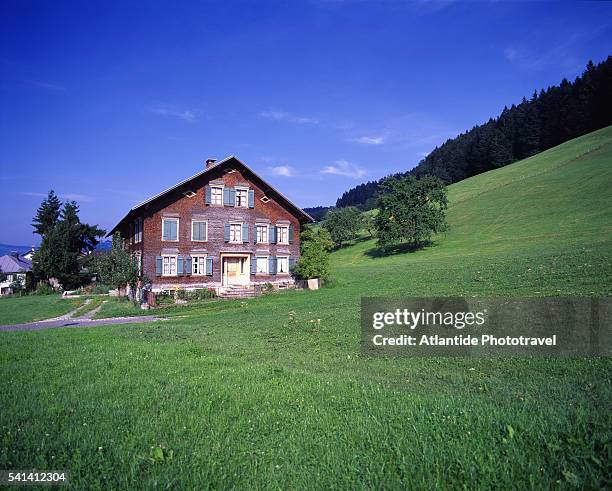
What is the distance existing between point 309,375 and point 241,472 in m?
3.87

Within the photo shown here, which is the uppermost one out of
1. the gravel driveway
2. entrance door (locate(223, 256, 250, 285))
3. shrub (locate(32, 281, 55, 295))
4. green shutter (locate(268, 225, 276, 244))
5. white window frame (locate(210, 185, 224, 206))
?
white window frame (locate(210, 185, 224, 206))

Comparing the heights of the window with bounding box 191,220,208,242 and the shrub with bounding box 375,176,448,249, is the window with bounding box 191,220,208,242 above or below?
below

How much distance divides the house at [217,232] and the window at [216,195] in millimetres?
91

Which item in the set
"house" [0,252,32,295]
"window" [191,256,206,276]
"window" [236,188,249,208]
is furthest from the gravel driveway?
"house" [0,252,32,295]

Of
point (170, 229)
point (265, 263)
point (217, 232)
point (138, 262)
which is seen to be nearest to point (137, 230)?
point (138, 262)

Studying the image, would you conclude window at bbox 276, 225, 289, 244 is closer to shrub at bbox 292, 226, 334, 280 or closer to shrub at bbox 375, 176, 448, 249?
shrub at bbox 292, 226, 334, 280

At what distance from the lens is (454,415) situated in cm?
561

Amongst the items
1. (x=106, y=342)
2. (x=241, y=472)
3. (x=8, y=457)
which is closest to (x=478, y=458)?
(x=241, y=472)

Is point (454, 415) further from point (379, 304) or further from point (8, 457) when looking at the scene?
point (379, 304)

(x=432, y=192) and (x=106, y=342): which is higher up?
(x=432, y=192)

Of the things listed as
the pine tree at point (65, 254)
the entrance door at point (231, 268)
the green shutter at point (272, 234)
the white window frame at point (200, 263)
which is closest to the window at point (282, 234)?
the green shutter at point (272, 234)

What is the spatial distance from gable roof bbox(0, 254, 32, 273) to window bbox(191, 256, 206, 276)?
55969 millimetres

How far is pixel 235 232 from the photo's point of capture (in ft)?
123

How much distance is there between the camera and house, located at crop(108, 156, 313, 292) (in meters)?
34.3
